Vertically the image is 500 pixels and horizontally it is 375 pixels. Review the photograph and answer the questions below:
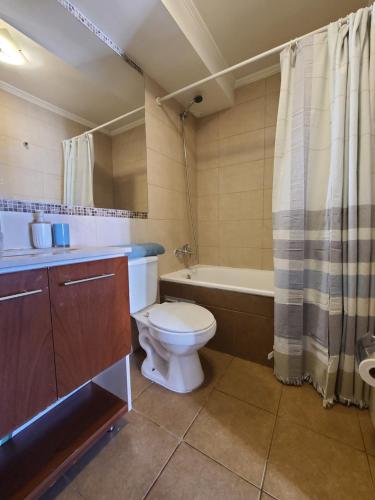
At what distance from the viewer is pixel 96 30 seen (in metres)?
1.24

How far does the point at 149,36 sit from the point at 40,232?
1.38m

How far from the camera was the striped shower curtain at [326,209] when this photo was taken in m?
1.00

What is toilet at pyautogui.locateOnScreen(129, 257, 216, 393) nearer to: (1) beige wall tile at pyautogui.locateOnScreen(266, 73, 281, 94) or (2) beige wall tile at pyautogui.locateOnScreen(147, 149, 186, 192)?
(2) beige wall tile at pyautogui.locateOnScreen(147, 149, 186, 192)

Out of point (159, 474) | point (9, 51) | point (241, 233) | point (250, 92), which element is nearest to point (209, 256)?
point (241, 233)

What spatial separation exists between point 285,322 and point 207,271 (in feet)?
3.56

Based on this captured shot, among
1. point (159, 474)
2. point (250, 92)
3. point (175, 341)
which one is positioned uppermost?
point (250, 92)

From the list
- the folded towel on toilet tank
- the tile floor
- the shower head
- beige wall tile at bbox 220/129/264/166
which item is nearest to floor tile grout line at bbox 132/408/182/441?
the tile floor

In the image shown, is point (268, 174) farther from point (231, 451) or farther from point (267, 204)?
point (231, 451)

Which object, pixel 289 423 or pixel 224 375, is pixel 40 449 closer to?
pixel 224 375

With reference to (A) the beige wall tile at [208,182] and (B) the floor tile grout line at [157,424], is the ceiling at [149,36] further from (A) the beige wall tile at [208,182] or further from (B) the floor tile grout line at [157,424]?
(B) the floor tile grout line at [157,424]

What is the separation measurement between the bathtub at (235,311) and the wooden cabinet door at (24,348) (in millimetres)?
1101

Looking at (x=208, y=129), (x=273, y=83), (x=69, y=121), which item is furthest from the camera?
(x=208, y=129)

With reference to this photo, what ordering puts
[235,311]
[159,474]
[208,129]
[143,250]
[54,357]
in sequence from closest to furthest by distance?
[54,357], [159,474], [143,250], [235,311], [208,129]

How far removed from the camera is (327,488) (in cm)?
76
